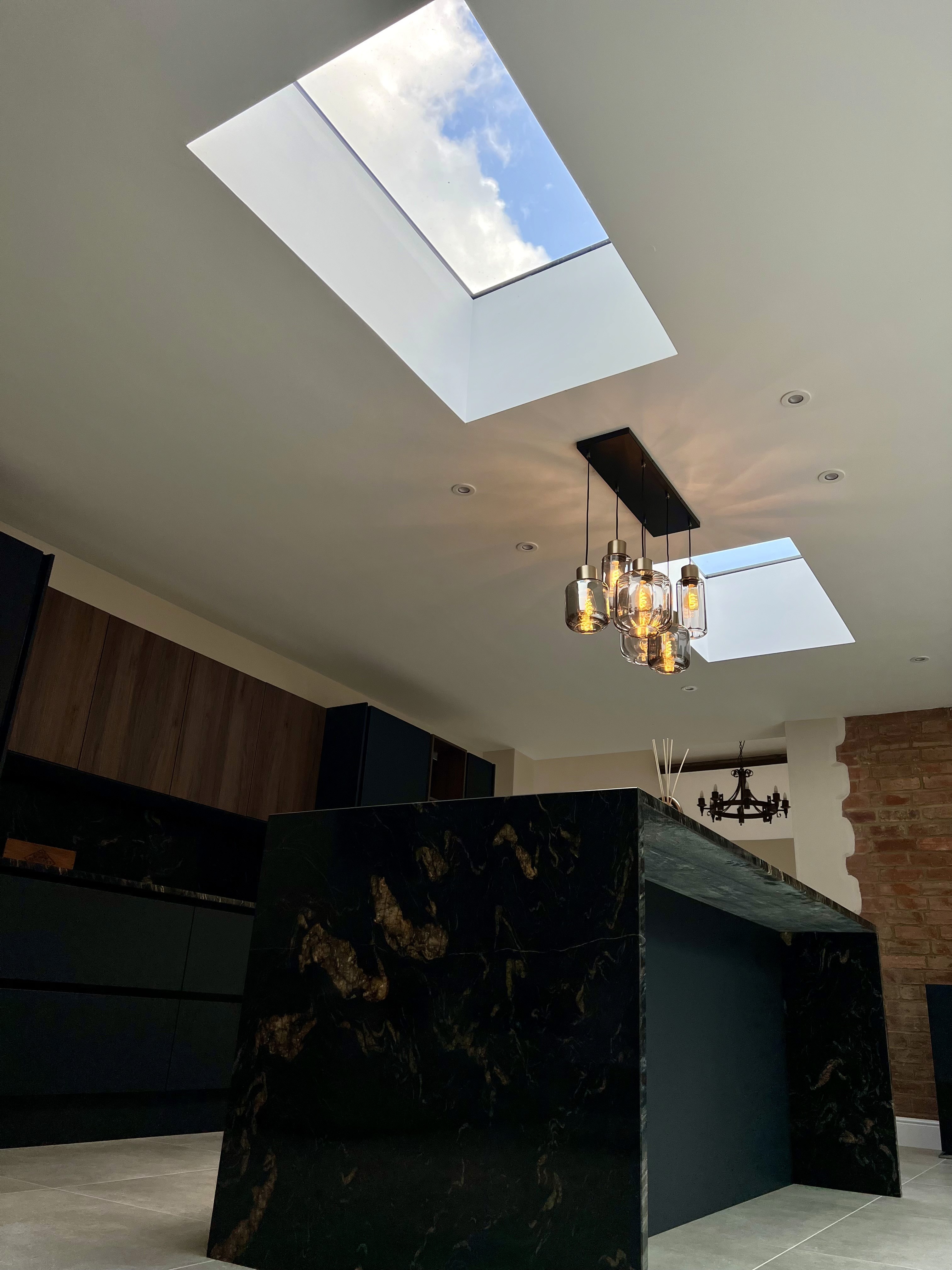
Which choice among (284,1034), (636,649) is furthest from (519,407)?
(284,1034)

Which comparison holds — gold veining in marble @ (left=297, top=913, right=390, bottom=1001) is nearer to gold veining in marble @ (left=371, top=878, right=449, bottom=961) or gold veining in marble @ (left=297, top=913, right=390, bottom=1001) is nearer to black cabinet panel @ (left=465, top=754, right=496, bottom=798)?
gold veining in marble @ (left=371, top=878, right=449, bottom=961)

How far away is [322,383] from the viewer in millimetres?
2949

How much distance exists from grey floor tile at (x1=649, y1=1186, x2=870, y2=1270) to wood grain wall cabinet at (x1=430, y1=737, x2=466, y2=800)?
3360 mm

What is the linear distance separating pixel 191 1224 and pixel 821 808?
4.77 metres

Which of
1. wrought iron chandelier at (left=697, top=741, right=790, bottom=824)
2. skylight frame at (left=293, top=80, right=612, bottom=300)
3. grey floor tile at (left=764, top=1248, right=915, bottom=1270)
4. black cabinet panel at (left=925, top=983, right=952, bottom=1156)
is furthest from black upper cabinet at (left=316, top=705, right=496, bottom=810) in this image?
grey floor tile at (left=764, top=1248, right=915, bottom=1270)

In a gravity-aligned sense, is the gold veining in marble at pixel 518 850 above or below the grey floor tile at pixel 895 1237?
above

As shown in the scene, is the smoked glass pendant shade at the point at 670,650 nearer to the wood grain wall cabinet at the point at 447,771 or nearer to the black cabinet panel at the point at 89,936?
the black cabinet panel at the point at 89,936

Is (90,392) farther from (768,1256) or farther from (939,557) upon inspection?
(939,557)

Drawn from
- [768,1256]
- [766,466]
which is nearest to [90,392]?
[766,466]

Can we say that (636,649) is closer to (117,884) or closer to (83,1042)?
(117,884)

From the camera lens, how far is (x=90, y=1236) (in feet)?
5.99

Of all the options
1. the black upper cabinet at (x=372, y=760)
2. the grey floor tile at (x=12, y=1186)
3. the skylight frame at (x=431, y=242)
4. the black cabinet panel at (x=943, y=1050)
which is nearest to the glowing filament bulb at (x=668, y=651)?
the skylight frame at (x=431, y=242)

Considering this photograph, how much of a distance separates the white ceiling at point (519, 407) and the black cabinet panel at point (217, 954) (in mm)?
1557

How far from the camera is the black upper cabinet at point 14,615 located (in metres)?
3.46
